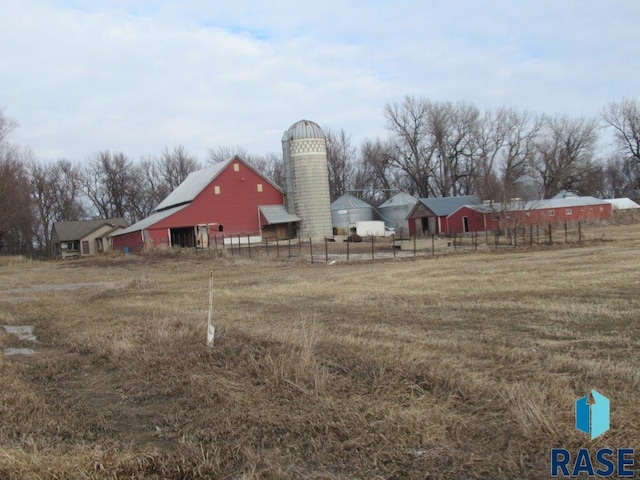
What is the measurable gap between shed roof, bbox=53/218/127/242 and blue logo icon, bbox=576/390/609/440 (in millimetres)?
68945

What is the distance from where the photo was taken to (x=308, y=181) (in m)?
52.4

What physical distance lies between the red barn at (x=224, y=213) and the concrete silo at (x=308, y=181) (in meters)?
1.40

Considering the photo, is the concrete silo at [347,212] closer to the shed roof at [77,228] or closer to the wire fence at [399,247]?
the wire fence at [399,247]

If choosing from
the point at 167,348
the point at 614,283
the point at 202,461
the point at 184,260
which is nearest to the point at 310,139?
the point at 184,260

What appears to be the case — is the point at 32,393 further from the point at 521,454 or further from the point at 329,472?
the point at 521,454

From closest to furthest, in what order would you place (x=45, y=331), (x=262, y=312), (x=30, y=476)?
(x=30, y=476)
(x=45, y=331)
(x=262, y=312)

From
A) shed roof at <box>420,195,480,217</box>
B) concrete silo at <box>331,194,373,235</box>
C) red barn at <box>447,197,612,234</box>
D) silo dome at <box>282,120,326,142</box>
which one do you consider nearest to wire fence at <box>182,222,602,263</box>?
red barn at <box>447,197,612,234</box>

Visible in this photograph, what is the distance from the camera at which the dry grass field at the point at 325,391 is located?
161 inches

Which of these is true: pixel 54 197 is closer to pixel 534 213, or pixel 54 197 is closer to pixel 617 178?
pixel 534 213

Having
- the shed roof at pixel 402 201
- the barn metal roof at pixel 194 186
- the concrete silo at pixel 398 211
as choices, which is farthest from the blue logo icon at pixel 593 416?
the shed roof at pixel 402 201

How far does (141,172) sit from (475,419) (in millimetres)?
89637

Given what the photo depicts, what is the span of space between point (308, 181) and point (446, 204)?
63.5 ft

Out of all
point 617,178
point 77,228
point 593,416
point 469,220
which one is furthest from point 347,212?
point 617,178

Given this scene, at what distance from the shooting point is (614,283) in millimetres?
13438
